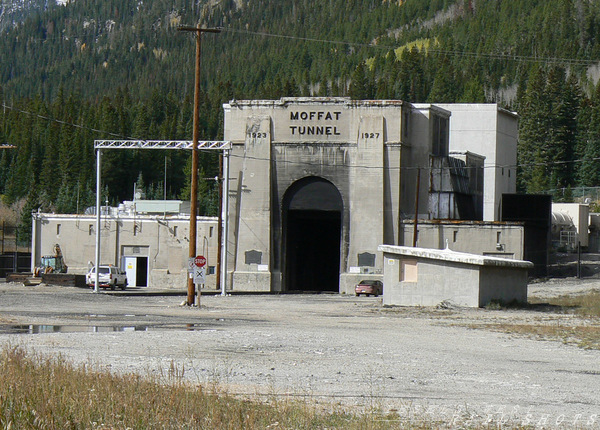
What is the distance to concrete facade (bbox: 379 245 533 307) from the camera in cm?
4125

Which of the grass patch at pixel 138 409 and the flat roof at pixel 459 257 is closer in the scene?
the grass patch at pixel 138 409

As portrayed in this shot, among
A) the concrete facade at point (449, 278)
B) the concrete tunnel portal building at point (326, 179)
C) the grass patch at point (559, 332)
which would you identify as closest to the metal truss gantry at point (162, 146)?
the concrete tunnel portal building at point (326, 179)

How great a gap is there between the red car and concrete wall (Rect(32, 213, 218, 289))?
56.8 ft

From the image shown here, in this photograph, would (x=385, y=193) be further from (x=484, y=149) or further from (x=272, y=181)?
(x=484, y=149)

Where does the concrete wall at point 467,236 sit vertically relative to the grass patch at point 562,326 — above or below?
above

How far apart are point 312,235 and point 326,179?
311 inches

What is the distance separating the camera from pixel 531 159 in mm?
148250

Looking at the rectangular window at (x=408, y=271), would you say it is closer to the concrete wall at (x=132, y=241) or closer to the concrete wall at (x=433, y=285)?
the concrete wall at (x=433, y=285)

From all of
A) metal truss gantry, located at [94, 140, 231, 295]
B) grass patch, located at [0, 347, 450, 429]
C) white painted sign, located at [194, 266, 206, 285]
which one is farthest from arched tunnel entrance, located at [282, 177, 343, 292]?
grass patch, located at [0, 347, 450, 429]

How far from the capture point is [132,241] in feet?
266

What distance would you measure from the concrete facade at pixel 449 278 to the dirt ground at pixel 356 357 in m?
5.04

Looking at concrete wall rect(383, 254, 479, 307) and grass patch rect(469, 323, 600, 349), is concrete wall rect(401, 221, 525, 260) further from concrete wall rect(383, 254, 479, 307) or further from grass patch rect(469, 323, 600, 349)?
grass patch rect(469, 323, 600, 349)

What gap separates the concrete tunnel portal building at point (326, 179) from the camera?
68.8 metres

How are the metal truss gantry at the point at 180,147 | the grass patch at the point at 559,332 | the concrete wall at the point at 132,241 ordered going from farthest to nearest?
the concrete wall at the point at 132,241
the metal truss gantry at the point at 180,147
the grass patch at the point at 559,332
